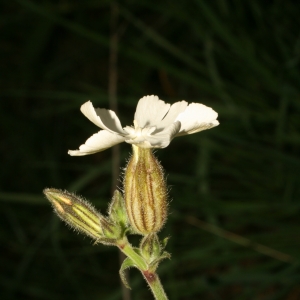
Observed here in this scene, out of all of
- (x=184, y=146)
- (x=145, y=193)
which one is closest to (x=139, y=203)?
(x=145, y=193)

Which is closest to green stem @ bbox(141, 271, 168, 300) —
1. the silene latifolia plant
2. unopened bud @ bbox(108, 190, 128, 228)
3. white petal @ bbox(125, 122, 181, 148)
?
the silene latifolia plant

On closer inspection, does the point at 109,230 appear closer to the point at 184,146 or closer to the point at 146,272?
the point at 146,272

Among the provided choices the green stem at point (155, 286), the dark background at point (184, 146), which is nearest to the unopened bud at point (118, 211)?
the green stem at point (155, 286)

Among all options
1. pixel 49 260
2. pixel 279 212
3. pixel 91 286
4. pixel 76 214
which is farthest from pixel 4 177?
pixel 76 214

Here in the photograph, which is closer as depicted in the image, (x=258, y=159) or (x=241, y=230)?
(x=258, y=159)

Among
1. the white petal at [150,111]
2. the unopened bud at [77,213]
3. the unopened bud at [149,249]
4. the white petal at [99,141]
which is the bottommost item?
the unopened bud at [149,249]

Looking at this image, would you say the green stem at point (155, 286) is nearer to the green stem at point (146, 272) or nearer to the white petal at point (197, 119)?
the green stem at point (146, 272)

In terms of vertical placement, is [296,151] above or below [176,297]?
above

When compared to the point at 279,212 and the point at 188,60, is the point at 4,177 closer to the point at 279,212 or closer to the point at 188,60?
the point at 188,60
